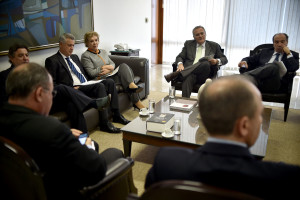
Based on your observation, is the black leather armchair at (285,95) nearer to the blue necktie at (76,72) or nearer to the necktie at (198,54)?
the necktie at (198,54)

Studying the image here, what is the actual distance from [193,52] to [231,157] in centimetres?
395

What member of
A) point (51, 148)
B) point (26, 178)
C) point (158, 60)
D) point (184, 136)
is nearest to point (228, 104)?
point (51, 148)

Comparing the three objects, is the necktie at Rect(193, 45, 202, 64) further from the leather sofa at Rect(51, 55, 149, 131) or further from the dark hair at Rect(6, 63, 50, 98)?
the dark hair at Rect(6, 63, 50, 98)

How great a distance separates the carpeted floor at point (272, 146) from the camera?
2.71 meters

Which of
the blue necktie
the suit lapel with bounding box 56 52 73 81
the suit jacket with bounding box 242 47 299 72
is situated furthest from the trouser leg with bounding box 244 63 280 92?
the suit lapel with bounding box 56 52 73 81

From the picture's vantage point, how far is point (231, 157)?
0.91 m

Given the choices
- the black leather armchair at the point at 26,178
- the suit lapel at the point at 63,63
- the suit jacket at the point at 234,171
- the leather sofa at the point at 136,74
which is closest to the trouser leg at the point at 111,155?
the black leather armchair at the point at 26,178

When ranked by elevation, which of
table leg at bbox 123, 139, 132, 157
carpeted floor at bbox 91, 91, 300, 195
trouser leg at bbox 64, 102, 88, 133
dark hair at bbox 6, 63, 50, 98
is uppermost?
dark hair at bbox 6, 63, 50, 98

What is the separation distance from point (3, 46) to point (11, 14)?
1.32ft

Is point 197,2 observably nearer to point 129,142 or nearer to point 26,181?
point 129,142

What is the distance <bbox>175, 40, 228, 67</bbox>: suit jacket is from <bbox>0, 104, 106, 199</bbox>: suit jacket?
343cm

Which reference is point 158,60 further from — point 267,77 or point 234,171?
point 234,171

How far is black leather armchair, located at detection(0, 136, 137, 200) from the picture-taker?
1196 millimetres

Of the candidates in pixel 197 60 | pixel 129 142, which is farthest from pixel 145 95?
pixel 129 142
